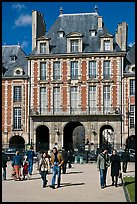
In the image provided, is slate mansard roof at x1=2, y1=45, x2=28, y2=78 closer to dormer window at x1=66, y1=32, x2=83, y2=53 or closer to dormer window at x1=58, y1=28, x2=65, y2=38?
dormer window at x1=58, y1=28, x2=65, y2=38

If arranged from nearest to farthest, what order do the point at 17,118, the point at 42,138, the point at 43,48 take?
the point at 17,118
the point at 43,48
the point at 42,138

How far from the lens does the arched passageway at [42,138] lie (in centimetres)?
3891

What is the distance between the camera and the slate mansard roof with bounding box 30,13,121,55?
39.5 meters

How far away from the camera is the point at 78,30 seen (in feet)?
135

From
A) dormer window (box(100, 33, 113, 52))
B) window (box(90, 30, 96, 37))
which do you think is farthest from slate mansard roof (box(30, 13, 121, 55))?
dormer window (box(100, 33, 113, 52))

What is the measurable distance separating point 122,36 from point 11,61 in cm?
1180

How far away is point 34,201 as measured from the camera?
1073 centimetres

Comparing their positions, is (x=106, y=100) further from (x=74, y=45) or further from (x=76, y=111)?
(x=74, y=45)

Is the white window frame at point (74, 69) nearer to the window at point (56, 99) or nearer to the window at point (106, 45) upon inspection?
the window at point (56, 99)

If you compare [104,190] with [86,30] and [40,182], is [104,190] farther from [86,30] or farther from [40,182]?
[86,30]

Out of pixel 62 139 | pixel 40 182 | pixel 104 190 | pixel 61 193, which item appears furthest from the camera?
pixel 62 139

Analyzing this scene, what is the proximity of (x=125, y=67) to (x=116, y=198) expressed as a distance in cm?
2824

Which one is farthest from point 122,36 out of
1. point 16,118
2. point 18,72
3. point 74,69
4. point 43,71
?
point 16,118

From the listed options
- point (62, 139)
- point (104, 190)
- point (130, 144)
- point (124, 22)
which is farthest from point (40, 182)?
point (124, 22)
